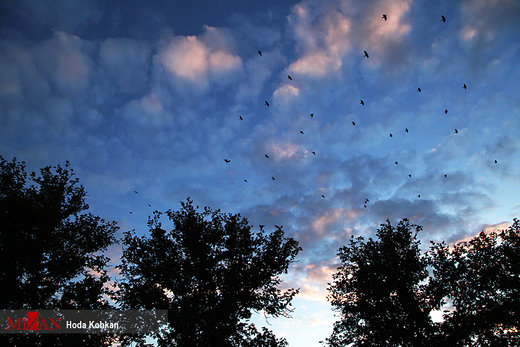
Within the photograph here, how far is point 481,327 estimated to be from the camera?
21109 mm

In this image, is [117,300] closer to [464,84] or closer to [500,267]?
[464,84]

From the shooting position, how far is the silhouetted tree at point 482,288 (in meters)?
21.1

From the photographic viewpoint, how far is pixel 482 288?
23.3 meters

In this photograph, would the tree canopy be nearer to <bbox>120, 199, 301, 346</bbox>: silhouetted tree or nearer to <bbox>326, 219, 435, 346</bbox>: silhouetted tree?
<bbox>326, 219, 435, 346</bbox>: silhouetted tree

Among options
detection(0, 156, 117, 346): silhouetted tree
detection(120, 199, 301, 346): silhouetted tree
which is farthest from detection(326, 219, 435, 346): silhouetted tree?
detection(0, 156, 117, 346): silhouetted tree

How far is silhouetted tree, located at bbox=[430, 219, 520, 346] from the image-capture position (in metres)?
21.1

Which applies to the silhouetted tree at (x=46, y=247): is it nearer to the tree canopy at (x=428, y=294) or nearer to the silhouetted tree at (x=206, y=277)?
the silhouetted tree at (x=206, y=277)

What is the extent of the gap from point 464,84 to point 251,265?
21.2m

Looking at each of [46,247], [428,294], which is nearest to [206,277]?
[46,247]

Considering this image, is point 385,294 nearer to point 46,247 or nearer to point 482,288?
point 482,288

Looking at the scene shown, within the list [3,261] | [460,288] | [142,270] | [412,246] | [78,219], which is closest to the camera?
[3,261]

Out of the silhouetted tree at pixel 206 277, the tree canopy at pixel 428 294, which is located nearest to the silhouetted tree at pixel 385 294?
the tree canopy at pixel 428 294

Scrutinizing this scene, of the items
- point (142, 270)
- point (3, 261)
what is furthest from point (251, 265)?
point (3, 261)

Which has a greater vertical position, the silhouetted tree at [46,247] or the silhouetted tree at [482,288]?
the silhouetted tree at [46,247]
